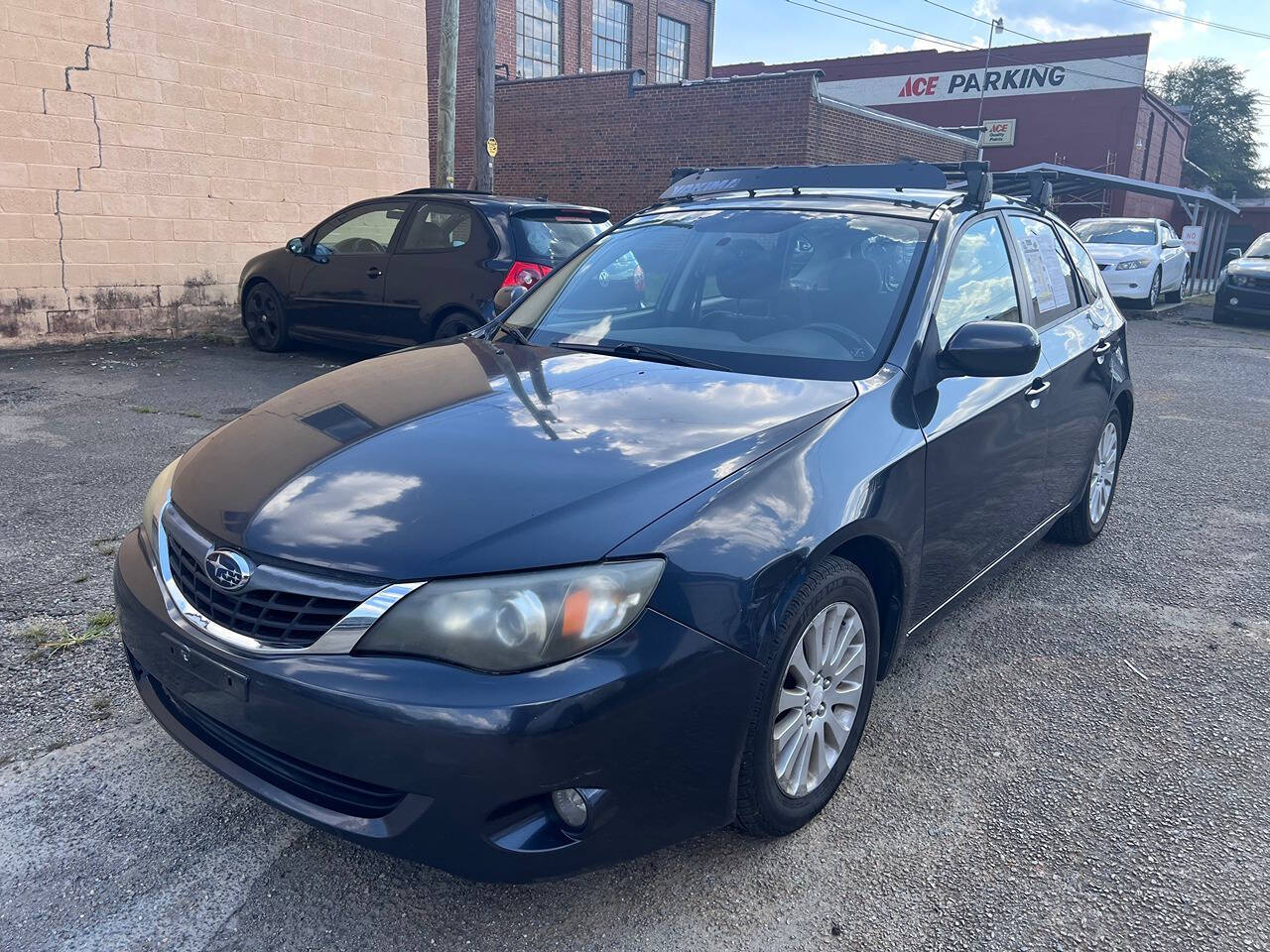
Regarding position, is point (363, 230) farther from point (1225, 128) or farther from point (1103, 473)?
point (1225, 128)

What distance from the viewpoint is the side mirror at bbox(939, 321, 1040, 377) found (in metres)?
2.97

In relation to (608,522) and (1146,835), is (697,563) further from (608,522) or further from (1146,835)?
(1146,835)

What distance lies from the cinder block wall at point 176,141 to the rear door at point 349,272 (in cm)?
209

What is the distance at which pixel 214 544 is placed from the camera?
2275 mm

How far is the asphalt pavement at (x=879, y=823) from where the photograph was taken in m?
2.25

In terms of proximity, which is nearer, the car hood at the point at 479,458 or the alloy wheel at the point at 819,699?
the car hood at the point at 479,458

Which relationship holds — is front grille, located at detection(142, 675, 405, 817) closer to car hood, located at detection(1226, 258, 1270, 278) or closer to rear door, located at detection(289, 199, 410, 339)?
rear door, located at detection(289, 199, 410, 339)

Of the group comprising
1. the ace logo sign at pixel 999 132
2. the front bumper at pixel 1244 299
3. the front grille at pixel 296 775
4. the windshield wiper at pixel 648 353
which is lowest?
the front grille at pixel 296 775

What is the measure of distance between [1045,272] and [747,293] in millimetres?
1596

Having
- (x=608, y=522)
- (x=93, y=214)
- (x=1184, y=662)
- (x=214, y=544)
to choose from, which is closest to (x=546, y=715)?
(x=608, y=522)

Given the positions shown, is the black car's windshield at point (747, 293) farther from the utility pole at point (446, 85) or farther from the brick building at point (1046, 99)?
the brick building at point (1046, 99)

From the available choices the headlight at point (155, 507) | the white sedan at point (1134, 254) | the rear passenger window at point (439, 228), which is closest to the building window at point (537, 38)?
the white sedan at point (1134, 254)

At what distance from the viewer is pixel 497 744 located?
1912mm

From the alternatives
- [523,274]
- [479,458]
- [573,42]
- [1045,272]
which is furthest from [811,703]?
[573,42]
